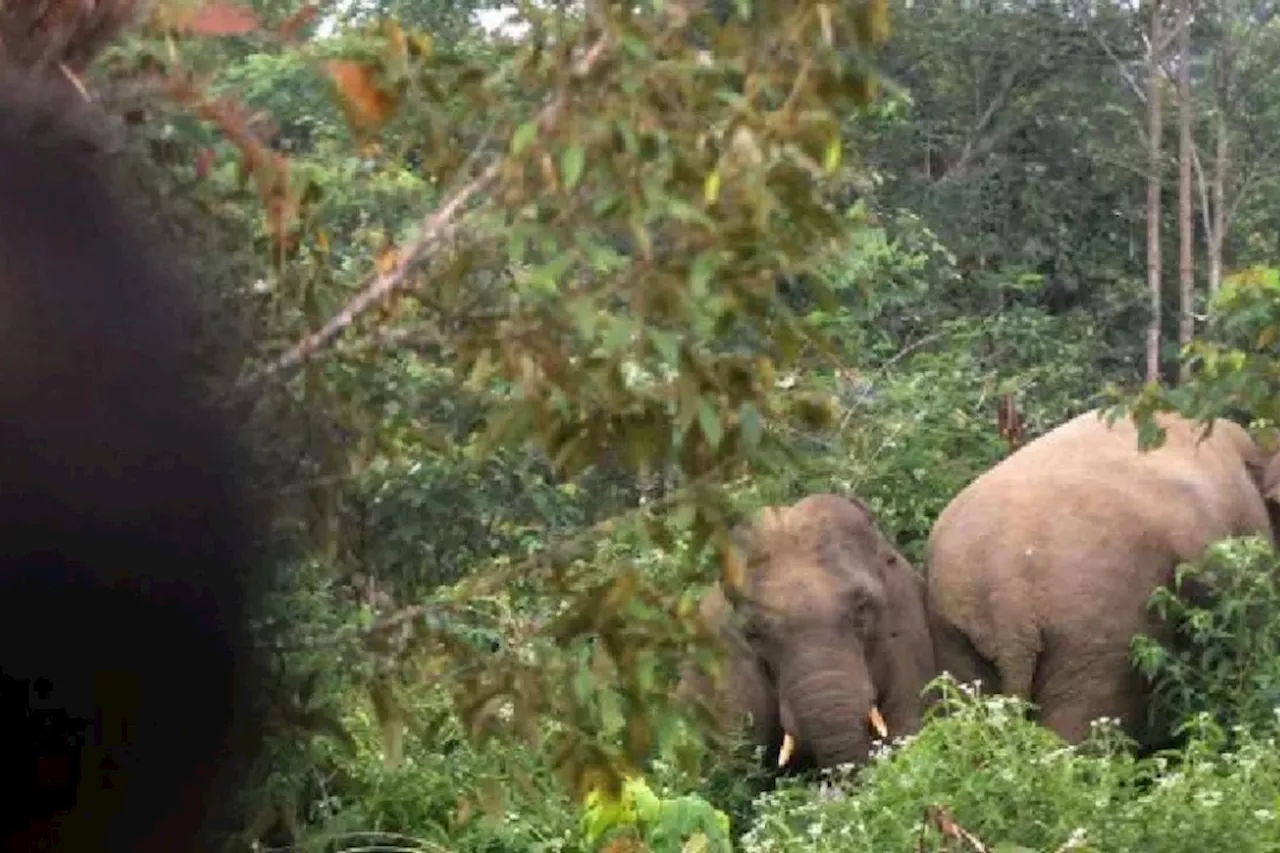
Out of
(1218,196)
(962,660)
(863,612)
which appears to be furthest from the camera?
(1218,196)

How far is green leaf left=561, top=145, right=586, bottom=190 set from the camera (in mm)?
1515

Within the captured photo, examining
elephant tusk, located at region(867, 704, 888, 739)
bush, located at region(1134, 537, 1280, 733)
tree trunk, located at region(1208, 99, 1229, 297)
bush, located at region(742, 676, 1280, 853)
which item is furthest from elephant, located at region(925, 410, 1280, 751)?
tree trunk, located at region(1208, 99, 1229, 297)

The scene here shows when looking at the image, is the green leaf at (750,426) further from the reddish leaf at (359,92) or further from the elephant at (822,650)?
the elephant at (822,650)

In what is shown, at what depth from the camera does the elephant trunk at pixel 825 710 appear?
6281mm

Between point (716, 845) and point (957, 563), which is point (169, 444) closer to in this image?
point (716, 845)

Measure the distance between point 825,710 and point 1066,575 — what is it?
0.95 meters

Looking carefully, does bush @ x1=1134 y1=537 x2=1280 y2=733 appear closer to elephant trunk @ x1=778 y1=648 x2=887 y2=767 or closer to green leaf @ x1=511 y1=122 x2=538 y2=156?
elephant trunk @ x1=778 y1=648 x2=887 y2=767

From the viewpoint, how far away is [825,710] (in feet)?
20.6

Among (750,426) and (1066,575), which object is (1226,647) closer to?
(1066,575)

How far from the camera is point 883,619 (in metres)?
6.62

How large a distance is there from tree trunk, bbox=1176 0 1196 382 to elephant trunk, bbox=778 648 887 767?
287 inches

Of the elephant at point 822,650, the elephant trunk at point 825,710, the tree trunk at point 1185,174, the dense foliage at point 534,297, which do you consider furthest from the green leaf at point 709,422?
the tree trunk at point 1185,174

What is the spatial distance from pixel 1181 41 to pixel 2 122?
542 inches

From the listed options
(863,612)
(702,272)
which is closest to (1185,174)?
(863,612)
